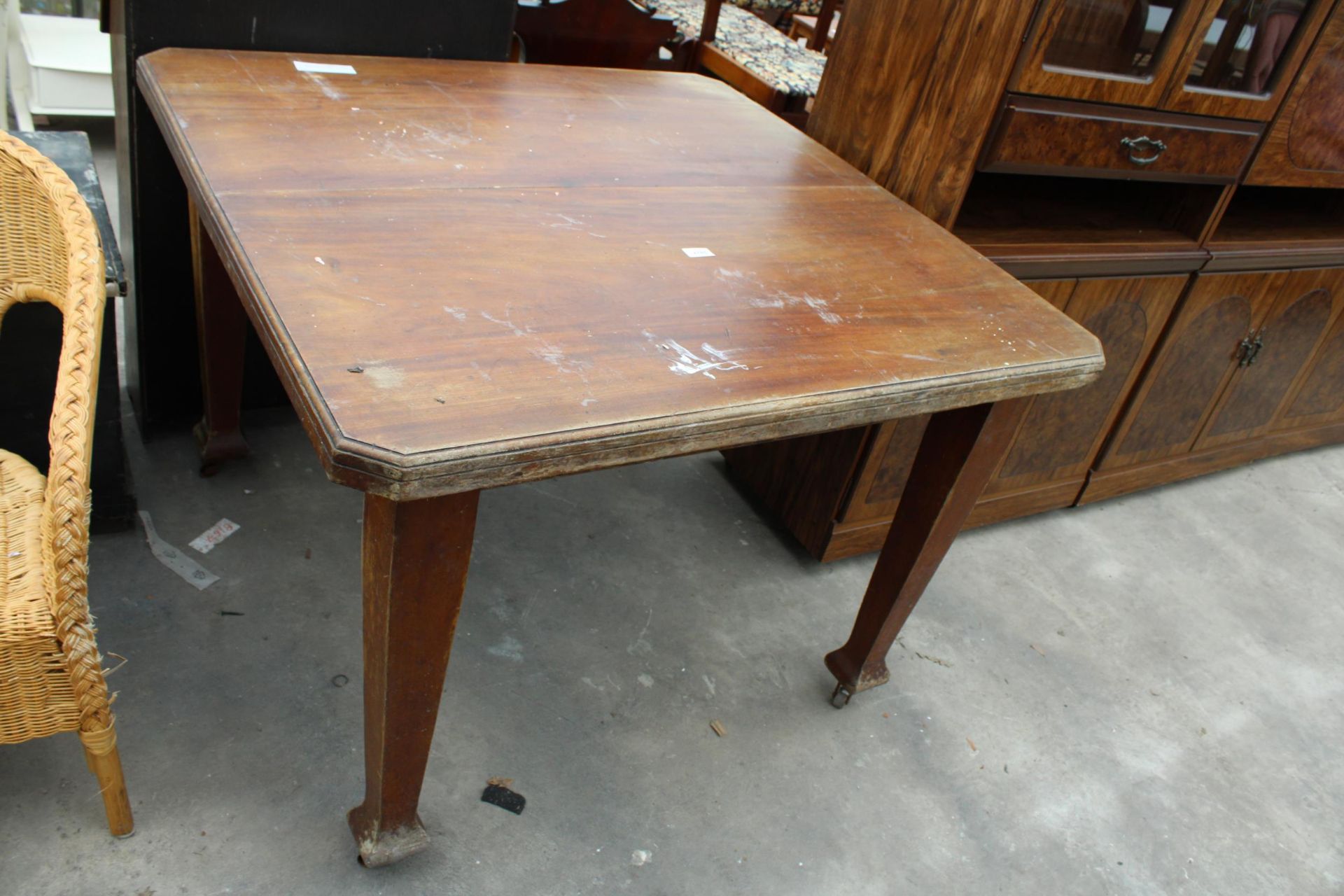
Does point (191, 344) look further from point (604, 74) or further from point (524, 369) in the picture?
point (524, 369)

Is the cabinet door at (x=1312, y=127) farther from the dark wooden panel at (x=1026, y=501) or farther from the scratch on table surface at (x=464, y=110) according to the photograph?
the scratch on table surface at (x=464, y=110)

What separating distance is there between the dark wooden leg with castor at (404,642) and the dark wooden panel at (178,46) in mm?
1105

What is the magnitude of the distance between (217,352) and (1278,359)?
8.39 feet

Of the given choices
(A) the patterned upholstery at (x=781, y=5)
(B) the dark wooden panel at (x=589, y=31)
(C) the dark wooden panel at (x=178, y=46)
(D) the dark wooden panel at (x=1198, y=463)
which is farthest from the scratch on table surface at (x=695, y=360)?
(A) the patterned upholstery at (x=781, y=5)

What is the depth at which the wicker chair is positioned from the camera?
1.01 m

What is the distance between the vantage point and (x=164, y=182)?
178 cm

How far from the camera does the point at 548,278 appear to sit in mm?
1167

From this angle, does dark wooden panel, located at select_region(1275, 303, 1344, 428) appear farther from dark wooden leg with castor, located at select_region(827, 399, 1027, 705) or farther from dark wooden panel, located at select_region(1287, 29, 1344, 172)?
dark wooden leg with castor, located at select_region(827, 399, 1027, 705)

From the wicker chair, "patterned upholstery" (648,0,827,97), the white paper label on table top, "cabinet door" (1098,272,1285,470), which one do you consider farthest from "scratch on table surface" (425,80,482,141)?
"patterned upholstery" (648,0,827,97)

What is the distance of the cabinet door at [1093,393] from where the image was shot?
205cm

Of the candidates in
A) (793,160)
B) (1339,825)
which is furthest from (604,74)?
(1339,825)

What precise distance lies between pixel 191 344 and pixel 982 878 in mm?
→ 1803

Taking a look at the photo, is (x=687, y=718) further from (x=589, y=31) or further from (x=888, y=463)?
(x=589, y=31)

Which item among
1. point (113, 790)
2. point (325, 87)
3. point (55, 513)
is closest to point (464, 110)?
point (325, 87)
